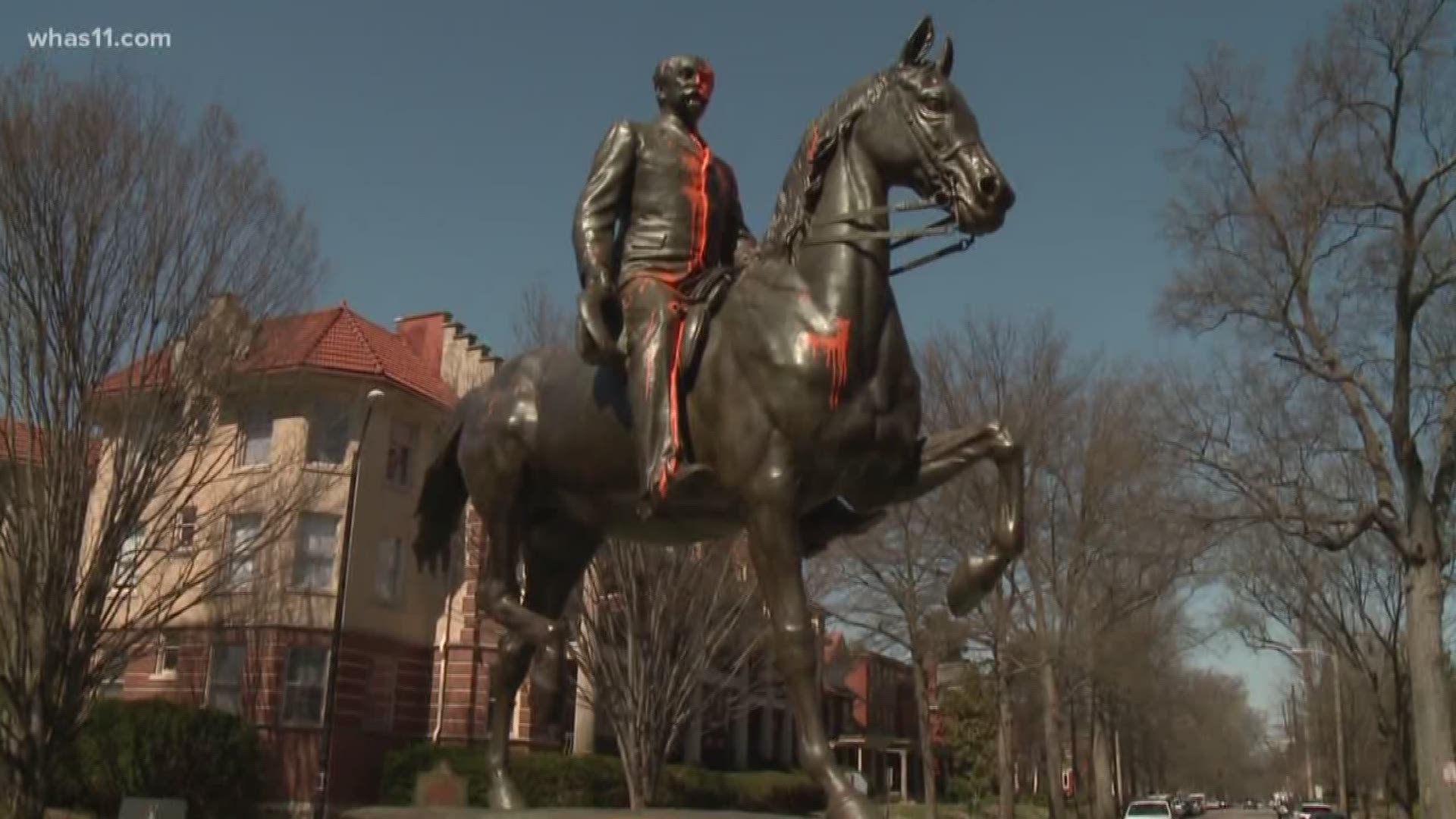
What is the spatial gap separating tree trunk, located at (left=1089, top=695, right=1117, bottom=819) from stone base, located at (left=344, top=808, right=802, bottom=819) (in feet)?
147

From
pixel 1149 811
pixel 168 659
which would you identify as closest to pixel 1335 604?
pixel 1149 811

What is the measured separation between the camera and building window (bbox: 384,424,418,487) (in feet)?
119

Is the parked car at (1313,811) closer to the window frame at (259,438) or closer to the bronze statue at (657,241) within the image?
the window frame at (259,438)

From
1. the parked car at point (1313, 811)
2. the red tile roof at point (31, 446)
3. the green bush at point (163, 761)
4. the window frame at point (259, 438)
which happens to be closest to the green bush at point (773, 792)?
the green bush at point (163, 761)

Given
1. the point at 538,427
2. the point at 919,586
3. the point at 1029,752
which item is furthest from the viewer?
the point at 1029,752

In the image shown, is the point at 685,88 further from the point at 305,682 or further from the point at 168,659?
the point at 168,659

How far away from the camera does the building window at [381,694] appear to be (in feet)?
113

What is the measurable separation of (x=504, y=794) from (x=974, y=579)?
8.10 feet

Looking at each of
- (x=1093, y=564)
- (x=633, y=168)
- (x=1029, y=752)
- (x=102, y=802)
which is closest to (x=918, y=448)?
(x=633, y=168)

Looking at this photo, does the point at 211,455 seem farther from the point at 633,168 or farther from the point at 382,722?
the point at 633,168

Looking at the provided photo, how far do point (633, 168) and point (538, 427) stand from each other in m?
1.33

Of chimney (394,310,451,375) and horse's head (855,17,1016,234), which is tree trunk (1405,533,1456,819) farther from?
chimney (394,310,451,375)

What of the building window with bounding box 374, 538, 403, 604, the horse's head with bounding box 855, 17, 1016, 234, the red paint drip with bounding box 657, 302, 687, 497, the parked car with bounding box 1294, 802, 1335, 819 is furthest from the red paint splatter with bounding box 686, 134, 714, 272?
the parked car with bounding box 1294, 802, 1335, 819

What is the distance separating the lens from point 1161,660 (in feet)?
153
